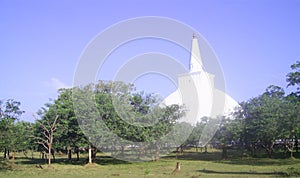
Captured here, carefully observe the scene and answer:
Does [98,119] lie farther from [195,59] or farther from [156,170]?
[195,59]

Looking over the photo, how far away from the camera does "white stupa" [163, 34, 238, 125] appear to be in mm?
41531

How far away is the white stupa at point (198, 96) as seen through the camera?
41.5m

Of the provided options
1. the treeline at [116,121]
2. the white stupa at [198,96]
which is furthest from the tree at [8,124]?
the white stupa at [198,96]

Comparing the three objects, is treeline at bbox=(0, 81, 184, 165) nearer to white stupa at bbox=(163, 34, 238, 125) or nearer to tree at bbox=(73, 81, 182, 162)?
tree at bbox=(73, 81, 182, 162)

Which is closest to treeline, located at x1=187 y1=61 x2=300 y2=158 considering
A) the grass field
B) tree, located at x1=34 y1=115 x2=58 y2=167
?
the grass field

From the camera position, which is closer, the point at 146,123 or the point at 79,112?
the point at 79,112

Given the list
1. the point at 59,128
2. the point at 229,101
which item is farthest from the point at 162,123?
the point at 229,101

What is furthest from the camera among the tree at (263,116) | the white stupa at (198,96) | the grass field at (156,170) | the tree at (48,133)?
the white stupa at (198,96)

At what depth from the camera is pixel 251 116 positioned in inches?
1444

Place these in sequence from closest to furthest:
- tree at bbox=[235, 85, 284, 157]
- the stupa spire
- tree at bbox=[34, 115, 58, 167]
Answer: tree at bbox=[34, 115, 58, 167] → tree at bbox=[235, 85, 284, 157] → the stupa spire

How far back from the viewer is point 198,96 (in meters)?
45.3

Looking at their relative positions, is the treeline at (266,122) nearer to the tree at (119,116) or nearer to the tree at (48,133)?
the tree at (119,116)

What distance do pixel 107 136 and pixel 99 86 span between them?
18.3ft

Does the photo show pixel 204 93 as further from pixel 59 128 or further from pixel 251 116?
pixel 59 128
